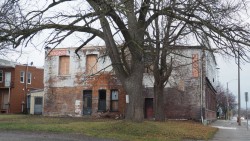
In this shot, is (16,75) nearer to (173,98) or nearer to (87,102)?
(87,102)

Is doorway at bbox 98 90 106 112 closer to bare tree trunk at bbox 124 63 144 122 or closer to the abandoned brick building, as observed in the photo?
the abandoned brick building

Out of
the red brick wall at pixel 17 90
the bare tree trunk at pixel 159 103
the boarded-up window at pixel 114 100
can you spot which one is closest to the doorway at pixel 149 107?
the boarded-up window at pixel 114 100

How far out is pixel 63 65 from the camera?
160 feet

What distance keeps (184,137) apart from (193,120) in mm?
22206

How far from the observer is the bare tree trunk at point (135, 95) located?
22516 mm

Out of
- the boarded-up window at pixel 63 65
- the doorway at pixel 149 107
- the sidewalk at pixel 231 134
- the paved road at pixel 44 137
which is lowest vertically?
→ the sidewalk at pixel 231 134

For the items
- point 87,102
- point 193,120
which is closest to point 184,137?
point 193,120

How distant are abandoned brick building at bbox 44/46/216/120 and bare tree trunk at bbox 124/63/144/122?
66.9 ft

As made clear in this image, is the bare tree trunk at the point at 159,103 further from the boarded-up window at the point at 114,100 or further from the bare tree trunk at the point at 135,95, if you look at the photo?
the bare tree trunk at the point at 135,95

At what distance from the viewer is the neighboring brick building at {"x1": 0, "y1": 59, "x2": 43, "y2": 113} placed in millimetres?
62312

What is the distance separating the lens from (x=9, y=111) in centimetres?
6175

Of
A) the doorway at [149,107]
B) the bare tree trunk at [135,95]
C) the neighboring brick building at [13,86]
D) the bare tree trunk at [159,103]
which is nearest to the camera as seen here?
the bare tree trunk at [135,95]

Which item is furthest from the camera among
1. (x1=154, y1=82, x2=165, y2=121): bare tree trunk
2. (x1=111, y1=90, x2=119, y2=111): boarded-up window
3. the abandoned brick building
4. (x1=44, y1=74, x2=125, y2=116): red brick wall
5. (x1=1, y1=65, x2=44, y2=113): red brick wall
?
(x1=1, y1=65, x2=44, y2=113): red brick wall

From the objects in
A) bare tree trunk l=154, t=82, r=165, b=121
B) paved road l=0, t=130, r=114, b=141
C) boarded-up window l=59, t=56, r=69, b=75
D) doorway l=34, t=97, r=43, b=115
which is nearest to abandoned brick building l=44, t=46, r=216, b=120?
boarded-up window l=59, t=56, r=69, b=75
